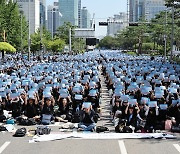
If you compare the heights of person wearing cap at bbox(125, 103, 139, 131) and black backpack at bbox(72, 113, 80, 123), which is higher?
person wearing cap at bbox(125, 103, 139, 131)

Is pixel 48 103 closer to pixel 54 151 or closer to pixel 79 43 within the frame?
pixel 54 151

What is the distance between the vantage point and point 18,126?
58.3 ft

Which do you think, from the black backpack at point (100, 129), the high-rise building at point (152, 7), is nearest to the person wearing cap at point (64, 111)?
the black backpack at point (100, 129)

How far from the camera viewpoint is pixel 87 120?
54.9 feet

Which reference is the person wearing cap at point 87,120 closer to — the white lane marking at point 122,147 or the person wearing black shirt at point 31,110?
the white lane marking at point 122,147

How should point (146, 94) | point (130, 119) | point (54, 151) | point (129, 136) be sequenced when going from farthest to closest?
point (146, 94), point (130, 119), point (129, 136), point (54, 151)

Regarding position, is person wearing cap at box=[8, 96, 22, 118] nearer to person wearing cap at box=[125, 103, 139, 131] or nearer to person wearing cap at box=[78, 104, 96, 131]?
person wearing cap at box=[78, 104, 96, 131]

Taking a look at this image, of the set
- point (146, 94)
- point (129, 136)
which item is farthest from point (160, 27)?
point (129, 136)

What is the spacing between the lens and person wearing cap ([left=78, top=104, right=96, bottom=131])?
16.4 m

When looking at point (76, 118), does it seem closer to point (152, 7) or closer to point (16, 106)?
point (16, 106)

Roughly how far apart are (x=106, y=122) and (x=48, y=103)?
2419mm

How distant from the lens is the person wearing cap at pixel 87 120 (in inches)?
647

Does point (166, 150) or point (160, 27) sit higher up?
point (160, 27)

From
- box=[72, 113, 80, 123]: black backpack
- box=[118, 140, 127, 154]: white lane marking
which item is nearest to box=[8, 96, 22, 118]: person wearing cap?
box=[72, 113, 80, 123]: black backpack
